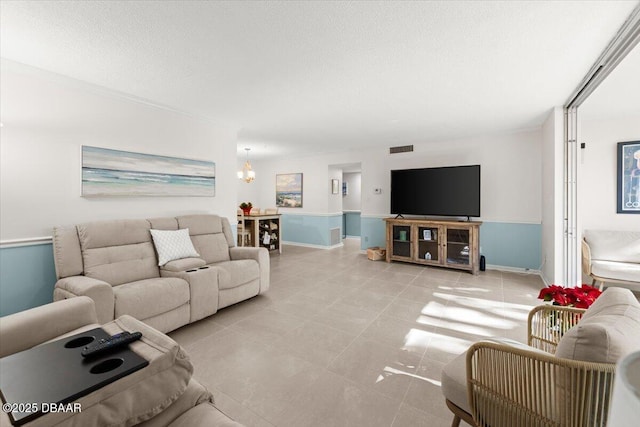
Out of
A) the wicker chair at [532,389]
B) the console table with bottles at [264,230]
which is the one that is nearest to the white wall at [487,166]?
the console table with bottles at [264,230]

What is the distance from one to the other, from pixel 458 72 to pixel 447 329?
93.5 inches

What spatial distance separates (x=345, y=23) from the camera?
190 cm

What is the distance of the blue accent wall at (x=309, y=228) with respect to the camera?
22.9ft

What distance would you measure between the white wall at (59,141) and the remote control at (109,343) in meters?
2.22

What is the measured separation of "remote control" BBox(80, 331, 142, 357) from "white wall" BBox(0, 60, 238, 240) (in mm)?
2224

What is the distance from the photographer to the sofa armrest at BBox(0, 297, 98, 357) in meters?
1.45

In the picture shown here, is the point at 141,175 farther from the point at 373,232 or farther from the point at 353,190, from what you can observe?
the point at 353,190

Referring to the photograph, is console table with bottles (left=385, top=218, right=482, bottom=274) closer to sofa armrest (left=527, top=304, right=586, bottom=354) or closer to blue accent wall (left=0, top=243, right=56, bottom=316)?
sofa armrest (left=527, top=304, right=586, bottom=354)

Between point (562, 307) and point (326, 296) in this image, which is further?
point (326, 296)

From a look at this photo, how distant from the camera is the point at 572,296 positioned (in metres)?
1.74

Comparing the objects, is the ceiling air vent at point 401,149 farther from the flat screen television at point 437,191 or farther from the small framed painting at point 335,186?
the small framed painting at point 335,186

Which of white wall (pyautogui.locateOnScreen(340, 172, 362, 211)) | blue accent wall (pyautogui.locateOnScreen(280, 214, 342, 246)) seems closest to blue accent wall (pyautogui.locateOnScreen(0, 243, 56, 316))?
blue accent wall (pyautogui.locateOnScreen(280, 214, 342, 246))

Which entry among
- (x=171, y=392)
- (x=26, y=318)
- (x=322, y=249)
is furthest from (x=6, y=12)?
(x=322, y=249)

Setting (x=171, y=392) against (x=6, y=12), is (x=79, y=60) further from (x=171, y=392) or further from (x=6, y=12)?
(x=171, y=392)
